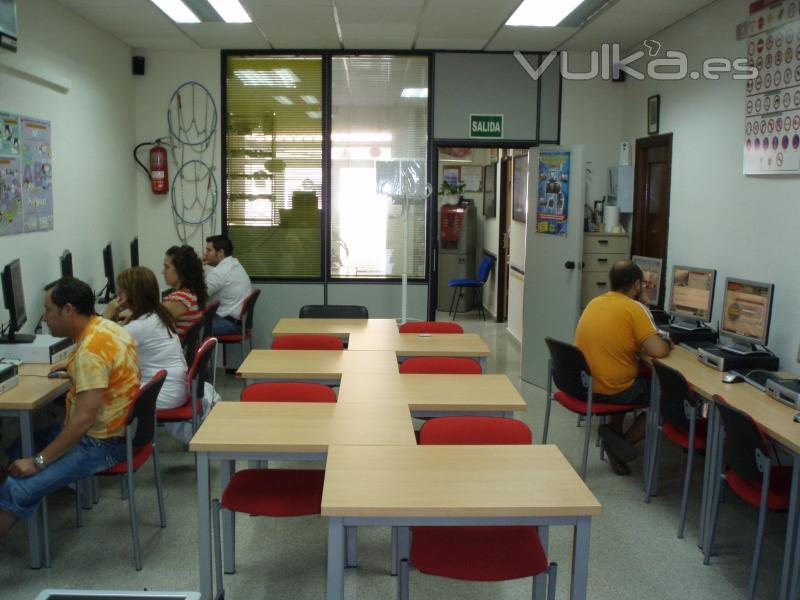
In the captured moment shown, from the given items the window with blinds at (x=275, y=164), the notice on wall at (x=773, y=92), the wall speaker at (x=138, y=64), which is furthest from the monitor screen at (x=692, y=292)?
the wall speaker at (x=138, y=64)

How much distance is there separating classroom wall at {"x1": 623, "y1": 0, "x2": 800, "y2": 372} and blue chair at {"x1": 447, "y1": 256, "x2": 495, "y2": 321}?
4.23 meters

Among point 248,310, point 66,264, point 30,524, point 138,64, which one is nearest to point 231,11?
point 138,64

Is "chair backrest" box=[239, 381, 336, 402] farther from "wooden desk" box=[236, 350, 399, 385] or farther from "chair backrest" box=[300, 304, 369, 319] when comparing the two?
"chair backrest" box=[300, 304, 369, 319]

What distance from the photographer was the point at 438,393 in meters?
3.56

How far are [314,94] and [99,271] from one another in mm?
2483

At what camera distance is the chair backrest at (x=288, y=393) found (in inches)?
139

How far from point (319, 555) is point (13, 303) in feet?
7.03

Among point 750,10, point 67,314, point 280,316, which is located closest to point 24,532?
point 67,314

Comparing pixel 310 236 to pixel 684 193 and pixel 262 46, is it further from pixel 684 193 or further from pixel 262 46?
pixel 684 193

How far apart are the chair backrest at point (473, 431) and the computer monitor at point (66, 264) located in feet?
10.5

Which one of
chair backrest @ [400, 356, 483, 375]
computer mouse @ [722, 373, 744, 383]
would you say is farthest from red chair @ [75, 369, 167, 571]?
computer mouse @ [722, 373, 744, 383]

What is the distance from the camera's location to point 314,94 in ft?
23.5

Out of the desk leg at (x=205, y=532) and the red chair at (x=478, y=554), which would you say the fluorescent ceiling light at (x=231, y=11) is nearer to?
the desk leg at (x=205, y=532)

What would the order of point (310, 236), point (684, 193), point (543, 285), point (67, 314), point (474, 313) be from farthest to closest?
point (474, 313) < point (310, 236) < point (543, 285) < point (684, 193) < point (67, 314)
